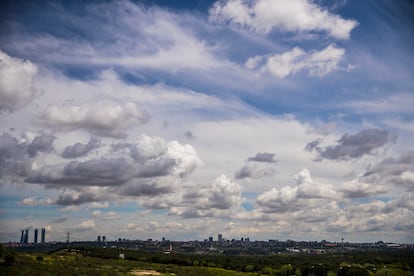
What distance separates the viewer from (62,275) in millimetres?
88750

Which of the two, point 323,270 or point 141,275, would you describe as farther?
point 323,270

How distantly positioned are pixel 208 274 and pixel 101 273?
53182 mm

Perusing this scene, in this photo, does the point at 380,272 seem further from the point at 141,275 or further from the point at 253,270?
the point at 141,275

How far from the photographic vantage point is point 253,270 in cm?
19288

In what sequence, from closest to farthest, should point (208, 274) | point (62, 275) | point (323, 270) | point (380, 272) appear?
point (62, 275) < point (208, 274) < point (380, 272) < point (323, 270)

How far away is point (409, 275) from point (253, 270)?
63.6 metres

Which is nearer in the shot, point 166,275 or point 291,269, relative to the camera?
point 166,275

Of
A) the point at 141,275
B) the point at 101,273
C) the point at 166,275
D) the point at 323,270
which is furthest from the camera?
the point at 323,270

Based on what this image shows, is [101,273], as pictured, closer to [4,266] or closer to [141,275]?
[141,275]

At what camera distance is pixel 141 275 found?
388 feet

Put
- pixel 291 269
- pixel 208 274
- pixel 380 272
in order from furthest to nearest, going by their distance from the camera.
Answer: pixel 291 269 < pixel 380 272 < pixel 208 274

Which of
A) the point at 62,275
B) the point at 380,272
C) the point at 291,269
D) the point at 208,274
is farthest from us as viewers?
the point at 291,269

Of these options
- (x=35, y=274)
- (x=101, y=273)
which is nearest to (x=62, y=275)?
(x=35, y=274)

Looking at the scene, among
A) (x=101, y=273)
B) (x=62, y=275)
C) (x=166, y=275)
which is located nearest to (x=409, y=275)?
(x=166, y=275)
